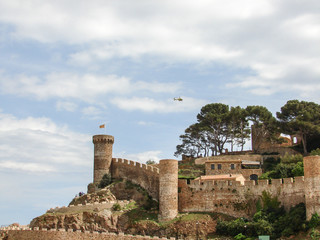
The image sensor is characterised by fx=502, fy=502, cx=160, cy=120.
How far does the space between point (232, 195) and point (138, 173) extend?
39.5 ft

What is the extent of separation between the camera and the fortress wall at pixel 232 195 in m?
45.1

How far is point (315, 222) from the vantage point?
40.0 meters

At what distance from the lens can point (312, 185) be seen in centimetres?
4112

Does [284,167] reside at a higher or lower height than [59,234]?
higher

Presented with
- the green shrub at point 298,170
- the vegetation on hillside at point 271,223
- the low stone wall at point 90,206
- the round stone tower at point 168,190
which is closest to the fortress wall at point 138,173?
the low stone wall at point 90,206

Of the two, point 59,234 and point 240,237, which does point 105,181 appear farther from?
point 240,237

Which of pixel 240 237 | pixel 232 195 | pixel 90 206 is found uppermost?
pixel 232 195

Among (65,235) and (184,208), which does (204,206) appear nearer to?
(184,208)

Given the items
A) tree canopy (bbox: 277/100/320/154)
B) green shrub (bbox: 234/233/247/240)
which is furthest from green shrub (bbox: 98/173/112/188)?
tree canopy (bbox: 277/100/320/154)

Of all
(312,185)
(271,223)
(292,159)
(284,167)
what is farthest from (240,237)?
(292,159)

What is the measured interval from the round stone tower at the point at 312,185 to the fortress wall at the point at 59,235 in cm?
1360

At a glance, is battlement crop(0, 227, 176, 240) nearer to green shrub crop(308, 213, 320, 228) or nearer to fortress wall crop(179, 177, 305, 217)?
fortress wall crop(179, 177, 305, 217)

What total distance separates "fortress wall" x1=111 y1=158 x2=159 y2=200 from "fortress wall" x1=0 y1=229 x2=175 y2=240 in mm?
9426

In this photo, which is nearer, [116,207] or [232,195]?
[232,195]
